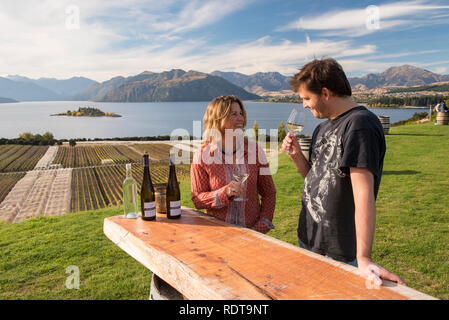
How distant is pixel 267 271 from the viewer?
1.45 m

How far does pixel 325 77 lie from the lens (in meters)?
1.63

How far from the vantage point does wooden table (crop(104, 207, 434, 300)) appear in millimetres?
1269

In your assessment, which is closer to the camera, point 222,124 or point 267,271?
point 267,271

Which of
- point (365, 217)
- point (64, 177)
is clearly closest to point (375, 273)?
point (365, 217)

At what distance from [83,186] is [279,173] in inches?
1908

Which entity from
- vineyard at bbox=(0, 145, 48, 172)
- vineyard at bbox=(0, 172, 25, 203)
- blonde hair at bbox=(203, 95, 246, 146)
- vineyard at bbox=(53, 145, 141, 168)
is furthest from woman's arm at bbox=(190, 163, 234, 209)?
vineyard at bbox=(0, 145, 48, 172)

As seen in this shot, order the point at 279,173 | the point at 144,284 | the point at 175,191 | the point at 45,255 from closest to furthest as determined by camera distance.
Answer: the point at 175,191 < the point at 144,284 < the point at 45,255 < the point at 279,173

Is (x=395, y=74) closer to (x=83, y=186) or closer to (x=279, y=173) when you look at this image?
(x=83, y=186)

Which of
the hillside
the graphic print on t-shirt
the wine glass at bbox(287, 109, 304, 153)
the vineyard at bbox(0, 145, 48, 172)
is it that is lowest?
the vineyard at bbox(0, 145, 48, 172)

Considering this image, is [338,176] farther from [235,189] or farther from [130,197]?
[130,197]

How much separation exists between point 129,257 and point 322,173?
3778mm

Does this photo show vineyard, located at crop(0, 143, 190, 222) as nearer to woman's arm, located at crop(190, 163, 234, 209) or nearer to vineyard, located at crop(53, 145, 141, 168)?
vineyard, located at crop(53, 145, 141, 168)

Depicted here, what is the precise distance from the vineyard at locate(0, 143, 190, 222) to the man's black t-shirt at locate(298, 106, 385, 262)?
21.6m
